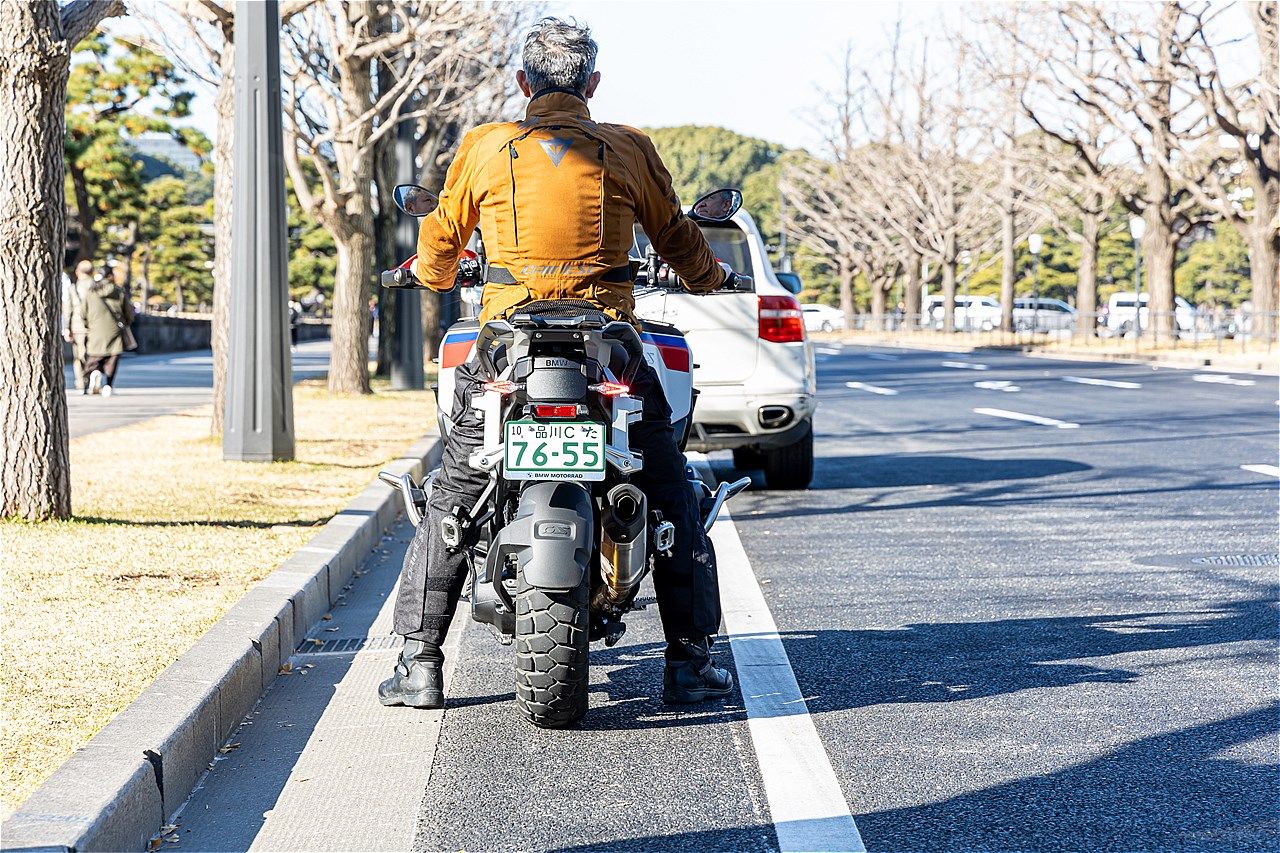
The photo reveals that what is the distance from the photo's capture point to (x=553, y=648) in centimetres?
425

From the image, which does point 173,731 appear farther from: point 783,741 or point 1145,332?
point 1145,332

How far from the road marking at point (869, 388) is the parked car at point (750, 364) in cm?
1161

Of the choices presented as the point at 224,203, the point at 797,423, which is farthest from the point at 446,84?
the point at 797,423

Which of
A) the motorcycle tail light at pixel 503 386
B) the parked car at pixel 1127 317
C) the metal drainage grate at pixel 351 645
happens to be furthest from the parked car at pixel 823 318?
the motorcycle tail light at pixel 503 386

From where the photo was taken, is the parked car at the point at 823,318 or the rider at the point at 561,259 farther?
the parked car at the point at 823,318

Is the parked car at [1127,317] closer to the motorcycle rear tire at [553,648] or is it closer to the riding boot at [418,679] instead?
the riding boot at [418,679]

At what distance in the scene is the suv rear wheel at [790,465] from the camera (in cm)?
1022

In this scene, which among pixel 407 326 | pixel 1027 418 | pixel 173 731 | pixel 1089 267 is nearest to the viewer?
pixel 173 731

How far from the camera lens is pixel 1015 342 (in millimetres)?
45969

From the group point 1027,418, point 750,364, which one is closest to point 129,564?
point 750,364

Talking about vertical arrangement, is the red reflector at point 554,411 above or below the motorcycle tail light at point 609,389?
below

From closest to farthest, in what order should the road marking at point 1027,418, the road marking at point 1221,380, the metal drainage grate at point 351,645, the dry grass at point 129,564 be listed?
1. the dry grass at point 129,564
2. the metal drainage grate at point 351,645
3. the road marking at point 1027,418
4. the road marking at point 1221,380

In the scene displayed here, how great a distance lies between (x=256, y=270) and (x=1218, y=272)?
69.8m

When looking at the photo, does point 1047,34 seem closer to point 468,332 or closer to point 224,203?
point 224,203
